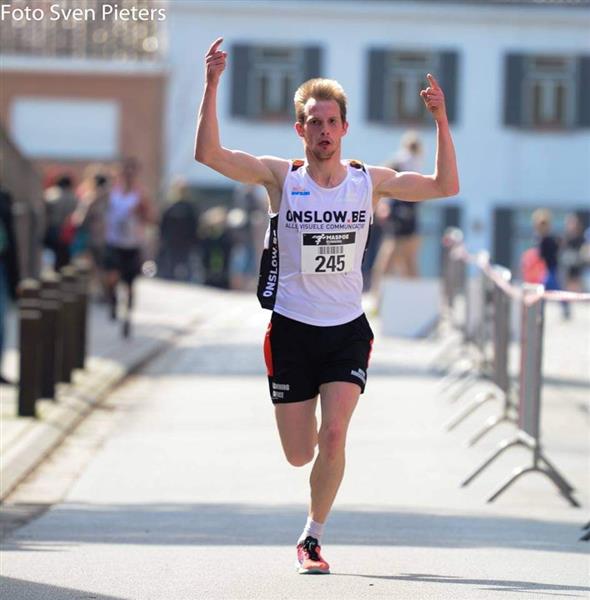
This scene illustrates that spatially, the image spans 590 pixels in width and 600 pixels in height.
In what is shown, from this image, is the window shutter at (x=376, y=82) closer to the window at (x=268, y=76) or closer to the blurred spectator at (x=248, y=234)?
the window at (x=268, y=76)

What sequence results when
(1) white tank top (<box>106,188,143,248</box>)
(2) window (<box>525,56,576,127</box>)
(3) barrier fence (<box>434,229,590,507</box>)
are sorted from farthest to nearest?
(2) window (<box>525,56,576,127</box>), (1) white tank top (<box>106,188,143,248</box>), (3) barrier fence (<box>434,229,590,507</box>)

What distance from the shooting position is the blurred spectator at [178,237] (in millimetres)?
32188

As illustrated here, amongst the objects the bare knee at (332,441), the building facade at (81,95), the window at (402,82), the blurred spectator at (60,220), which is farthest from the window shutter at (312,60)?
the bare knee at (332,441)

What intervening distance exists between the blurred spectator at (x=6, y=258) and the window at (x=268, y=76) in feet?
86.8

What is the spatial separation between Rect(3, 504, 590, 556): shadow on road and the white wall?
31683 millimetres

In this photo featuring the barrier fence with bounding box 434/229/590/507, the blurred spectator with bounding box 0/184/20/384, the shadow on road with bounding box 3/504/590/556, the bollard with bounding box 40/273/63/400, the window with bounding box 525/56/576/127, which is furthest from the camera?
the window with bounding box 525/56/576/127

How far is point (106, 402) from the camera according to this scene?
1504cm

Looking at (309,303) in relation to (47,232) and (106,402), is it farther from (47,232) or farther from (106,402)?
(47,232)

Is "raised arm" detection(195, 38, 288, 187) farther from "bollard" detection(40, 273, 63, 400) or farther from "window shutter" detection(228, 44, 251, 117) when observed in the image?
"window shutter" detection(228, 44, 251, 117)

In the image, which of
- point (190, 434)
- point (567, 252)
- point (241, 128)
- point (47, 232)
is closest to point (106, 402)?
point (190, 434)

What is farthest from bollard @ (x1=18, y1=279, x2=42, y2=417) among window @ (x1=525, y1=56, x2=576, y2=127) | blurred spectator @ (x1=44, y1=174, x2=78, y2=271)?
window @ (x1=525, y1=56, x2=576, y2=127)

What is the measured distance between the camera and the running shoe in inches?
295

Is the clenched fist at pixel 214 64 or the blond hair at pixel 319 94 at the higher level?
the clenched fist at pixel 214 64

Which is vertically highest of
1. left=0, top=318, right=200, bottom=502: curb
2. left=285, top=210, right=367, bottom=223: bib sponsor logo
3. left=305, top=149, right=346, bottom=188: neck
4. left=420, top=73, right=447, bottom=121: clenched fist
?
left=420, top=73, right=447, bottom=121: clenched fist
